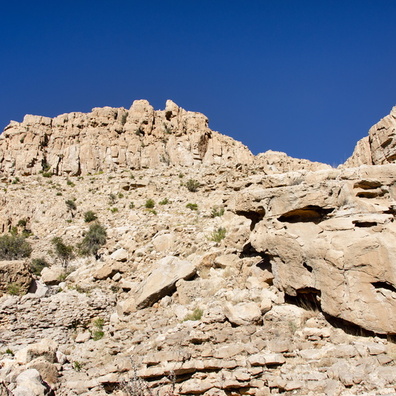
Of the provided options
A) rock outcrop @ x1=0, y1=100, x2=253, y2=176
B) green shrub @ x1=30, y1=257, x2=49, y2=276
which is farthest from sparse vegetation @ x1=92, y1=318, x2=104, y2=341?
rock outcrop @ x1=0, y1=100, x2=253, y2=176

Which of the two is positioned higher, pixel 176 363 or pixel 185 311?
pixel 185 311

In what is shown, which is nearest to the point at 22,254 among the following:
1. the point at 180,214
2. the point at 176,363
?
the point at 180,214

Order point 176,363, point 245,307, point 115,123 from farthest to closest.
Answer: point 115,123 < point 245,307 < point 176,363

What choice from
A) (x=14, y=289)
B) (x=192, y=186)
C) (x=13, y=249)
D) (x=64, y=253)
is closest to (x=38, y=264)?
(x=64, y=253)

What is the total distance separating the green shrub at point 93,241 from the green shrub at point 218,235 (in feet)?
21.7

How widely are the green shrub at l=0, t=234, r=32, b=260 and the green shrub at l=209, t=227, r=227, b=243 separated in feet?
35.0

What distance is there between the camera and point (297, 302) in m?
6.27

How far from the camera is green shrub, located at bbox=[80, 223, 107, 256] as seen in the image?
602 inches

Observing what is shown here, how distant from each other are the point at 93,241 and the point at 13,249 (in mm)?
4131

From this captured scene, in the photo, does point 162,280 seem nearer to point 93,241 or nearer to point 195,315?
point 195,315

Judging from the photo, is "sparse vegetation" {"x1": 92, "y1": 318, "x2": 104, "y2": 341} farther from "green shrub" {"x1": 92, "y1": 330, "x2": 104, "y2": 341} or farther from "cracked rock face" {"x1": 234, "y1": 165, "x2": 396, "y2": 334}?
"cracked rock face" {"x1": 234, "y1": 165, "x2": 396, "y2": 334}

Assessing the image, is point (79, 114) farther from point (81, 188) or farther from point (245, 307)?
point (245, 307)

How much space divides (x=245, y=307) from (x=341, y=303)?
1739 mm

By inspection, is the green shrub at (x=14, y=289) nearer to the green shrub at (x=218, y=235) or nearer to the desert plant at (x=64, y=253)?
the desert plant at (x=64, y=253)
